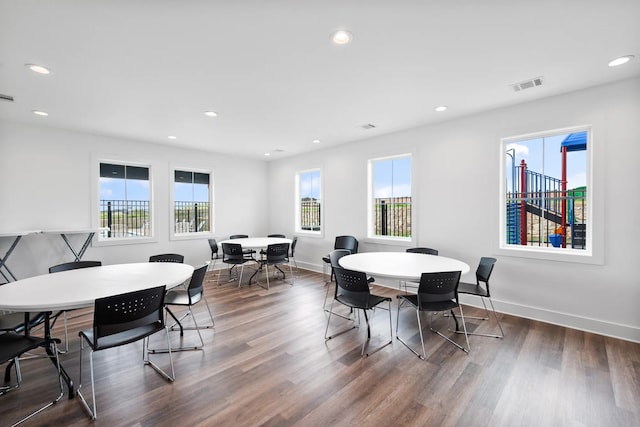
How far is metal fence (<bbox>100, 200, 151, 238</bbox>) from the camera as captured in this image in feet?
16.8

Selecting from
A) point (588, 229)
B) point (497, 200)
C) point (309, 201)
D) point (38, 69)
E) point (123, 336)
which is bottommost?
point (123, 336)

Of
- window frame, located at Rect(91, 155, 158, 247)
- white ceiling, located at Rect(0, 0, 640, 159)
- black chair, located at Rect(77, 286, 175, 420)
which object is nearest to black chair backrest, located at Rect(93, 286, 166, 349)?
black chair, located at Rect(77, 286, 175, 420)

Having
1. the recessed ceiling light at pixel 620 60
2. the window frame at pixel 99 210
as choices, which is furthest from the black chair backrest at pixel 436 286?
the window frame at pixel 99 210

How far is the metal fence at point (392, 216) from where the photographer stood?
4.88 m

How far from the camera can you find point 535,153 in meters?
3.62

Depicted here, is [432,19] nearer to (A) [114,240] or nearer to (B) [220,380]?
(B) [220,380]

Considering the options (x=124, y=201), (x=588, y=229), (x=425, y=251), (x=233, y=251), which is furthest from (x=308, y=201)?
(x=588, y=229)

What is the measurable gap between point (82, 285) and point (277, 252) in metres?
2.95

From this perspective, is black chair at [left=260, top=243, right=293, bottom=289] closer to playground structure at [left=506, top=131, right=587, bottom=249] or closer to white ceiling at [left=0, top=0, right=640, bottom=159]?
white ceiling at [left=0, top=0, right=640, bottom=159]

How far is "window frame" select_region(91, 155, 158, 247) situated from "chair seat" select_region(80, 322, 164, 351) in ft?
10.9

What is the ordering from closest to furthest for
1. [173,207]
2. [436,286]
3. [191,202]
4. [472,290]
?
[436,286]
[472,290]
[173,207]
[191,202]

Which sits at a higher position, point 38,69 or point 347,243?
point 38,69

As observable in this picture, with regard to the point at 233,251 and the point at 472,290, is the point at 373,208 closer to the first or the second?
the point at 472,290

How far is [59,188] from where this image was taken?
14.9 ft
